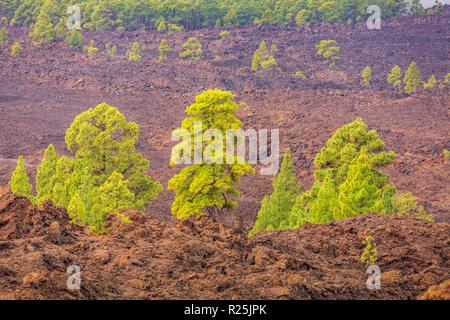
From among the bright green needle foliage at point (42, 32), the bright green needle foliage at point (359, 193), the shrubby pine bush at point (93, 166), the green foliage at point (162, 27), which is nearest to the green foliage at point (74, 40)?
the bright green needle foliage at point (42, 32)

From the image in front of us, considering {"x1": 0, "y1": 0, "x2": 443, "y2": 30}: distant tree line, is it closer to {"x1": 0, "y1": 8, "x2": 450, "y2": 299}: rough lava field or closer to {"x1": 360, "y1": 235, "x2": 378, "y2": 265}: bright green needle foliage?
{"x1": 0, "y1": 8, "x2": 450, "y2": 299}: rough lava field

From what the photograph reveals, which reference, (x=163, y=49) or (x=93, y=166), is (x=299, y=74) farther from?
(x=93, y=166)

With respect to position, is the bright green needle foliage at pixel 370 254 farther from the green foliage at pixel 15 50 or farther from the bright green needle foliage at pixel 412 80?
the green foliage at pixel 15 50

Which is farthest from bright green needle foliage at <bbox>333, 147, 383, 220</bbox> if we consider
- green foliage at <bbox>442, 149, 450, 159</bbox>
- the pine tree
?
green foliage at <bbox>442, 149, 450, 159</bbox>

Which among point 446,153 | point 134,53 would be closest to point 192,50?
point 134,53

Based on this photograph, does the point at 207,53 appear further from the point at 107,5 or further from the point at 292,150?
the point at 292,150

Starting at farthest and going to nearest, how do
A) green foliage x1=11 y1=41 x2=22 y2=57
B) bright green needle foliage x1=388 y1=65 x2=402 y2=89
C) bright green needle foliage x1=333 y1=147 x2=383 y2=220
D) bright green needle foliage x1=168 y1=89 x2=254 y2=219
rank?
green foliage x1=11 y1=41 x2=22 y2=57, bright green needle foliage x1=388 y1=65 x2=402 y2=89, bright green needle foliage x1=333 y1=147 x2=383 y2=220, bright green needle foliage x1=168 y1=89 x2=254 y2=219
